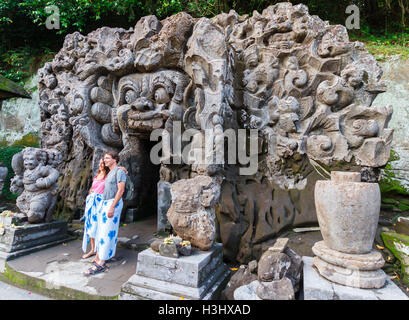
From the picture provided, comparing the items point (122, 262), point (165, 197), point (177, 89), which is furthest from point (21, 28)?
point (122, 262)

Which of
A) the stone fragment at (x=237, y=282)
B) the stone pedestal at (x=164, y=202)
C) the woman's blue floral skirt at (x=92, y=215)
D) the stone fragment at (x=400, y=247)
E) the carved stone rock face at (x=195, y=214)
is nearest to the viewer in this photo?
the stone fragment at (x=237, y=282)

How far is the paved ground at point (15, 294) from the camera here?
3.40 m

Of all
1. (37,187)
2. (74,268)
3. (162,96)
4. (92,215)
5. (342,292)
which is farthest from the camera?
(162,96)

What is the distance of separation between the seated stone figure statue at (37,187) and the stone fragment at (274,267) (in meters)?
4.23

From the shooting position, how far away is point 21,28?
11422mm

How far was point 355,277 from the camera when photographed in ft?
8.46

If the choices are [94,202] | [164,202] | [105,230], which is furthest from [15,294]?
[164,202]

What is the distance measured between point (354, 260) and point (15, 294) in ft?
14.5

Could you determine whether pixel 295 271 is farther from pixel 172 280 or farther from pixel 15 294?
pixel 15 294

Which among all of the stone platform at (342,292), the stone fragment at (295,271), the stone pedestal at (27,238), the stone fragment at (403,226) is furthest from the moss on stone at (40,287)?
the stone fragment at (403,226)

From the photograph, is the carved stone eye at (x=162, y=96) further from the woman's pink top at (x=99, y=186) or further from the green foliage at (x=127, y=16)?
the green foliage at (x=127, y=16)

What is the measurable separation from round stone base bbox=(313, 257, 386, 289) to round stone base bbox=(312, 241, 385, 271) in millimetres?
44

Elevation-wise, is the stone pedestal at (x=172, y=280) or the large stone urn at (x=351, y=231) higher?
the large stone urn at (x=351, y=231)

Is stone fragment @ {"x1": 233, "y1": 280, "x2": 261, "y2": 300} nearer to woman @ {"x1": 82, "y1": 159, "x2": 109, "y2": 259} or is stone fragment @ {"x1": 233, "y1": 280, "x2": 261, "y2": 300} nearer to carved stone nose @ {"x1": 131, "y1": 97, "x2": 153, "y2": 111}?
woman @ {"x1": 82, "y1": 159, "x2": 109, "y2": 259}
